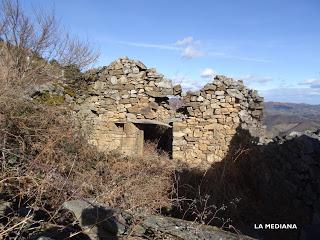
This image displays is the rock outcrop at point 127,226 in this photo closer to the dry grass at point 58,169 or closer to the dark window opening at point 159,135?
the dry grass at point 58,169

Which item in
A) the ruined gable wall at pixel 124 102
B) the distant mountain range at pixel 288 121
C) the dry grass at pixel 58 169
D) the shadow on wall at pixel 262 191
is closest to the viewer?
the dry grass at pixel 58 169

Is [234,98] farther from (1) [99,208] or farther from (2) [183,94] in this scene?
(1) [99,208]

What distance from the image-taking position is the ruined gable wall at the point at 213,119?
Result: 968cm

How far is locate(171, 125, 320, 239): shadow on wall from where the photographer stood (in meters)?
5.15

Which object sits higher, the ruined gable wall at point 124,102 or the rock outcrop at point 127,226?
the ruined gable wall at point 124,102

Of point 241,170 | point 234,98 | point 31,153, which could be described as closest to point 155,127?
point 234,98

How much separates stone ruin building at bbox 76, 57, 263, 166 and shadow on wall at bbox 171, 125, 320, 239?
52.6 inches

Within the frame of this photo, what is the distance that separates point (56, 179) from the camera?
4.23 meters

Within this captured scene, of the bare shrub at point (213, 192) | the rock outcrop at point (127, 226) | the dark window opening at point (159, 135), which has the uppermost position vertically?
the dark window opening at point (159, 135)

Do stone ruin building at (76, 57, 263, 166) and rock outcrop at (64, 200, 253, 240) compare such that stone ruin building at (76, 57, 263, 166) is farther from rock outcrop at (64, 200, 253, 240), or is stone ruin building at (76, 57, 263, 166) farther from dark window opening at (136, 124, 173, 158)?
rock outcrop at (64, 200, 253, 240)

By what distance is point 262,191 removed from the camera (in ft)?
23.3

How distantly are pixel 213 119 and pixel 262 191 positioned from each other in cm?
306

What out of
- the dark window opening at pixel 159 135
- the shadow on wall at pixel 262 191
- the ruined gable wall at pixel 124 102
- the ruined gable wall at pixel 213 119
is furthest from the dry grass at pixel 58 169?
the dark window opening at pixel 159 135

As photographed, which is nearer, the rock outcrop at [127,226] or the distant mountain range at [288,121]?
the rock outcrop at [127,226]
